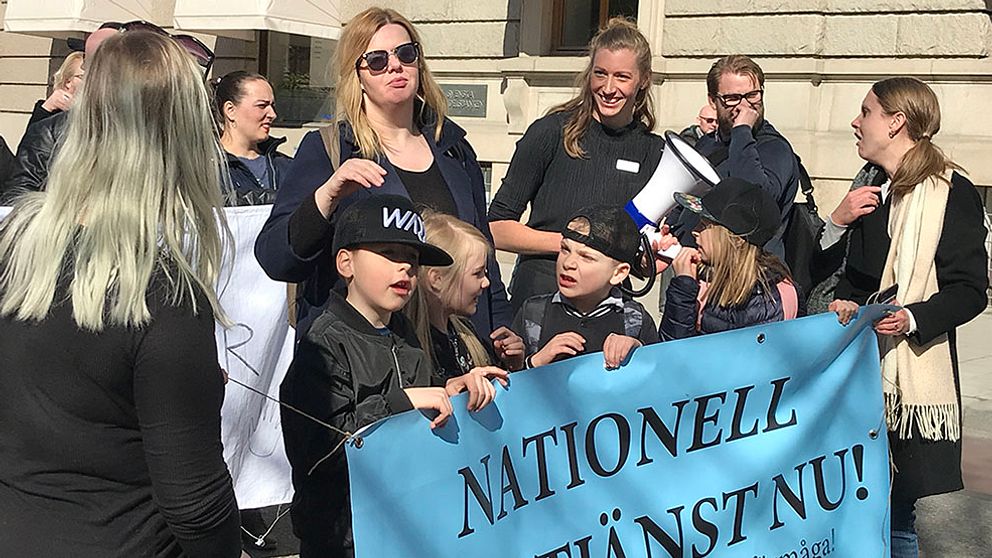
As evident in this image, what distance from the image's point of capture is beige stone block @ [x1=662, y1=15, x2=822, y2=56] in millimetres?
11273

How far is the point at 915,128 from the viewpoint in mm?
3820

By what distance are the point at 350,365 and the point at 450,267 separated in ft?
1.86

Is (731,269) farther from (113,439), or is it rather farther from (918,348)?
(113,439)

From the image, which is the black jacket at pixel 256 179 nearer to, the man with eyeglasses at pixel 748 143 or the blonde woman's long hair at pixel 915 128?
the man with eyeglasses at pixel 748 143

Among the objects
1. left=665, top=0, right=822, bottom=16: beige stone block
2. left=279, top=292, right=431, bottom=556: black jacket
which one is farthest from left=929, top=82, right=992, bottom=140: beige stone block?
left=279, top=292, right=431, bottom=556: black jacket

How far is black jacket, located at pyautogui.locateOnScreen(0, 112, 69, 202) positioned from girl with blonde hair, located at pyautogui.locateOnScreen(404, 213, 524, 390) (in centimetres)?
171

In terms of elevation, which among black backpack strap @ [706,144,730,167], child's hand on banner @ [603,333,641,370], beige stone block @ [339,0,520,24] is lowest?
child's hand on banner @ [603,333,641,370]

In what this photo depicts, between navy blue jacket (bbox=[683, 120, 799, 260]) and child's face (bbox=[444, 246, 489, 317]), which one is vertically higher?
navy blue jacket (bbox=[683, 120, 799, 260])

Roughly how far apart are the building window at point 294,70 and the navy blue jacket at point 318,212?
510 inches

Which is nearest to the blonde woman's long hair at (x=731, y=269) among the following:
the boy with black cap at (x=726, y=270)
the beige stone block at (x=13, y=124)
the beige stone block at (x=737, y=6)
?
the boy with black cap at (x=726, y=270)

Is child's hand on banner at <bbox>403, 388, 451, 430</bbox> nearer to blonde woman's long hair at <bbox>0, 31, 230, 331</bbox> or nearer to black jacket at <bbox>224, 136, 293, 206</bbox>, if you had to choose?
blonde woman's long hair at <bbox>0, 31, 230, 331</bbox>

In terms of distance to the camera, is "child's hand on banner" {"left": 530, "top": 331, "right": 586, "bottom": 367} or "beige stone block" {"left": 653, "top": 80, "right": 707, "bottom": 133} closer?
"child's hand on banner" {"left": 530, "top": 331, "right": 586, "bottom": 367}

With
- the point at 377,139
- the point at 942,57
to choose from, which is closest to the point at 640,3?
the point at 942,57

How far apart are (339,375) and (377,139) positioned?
36.4 inches
